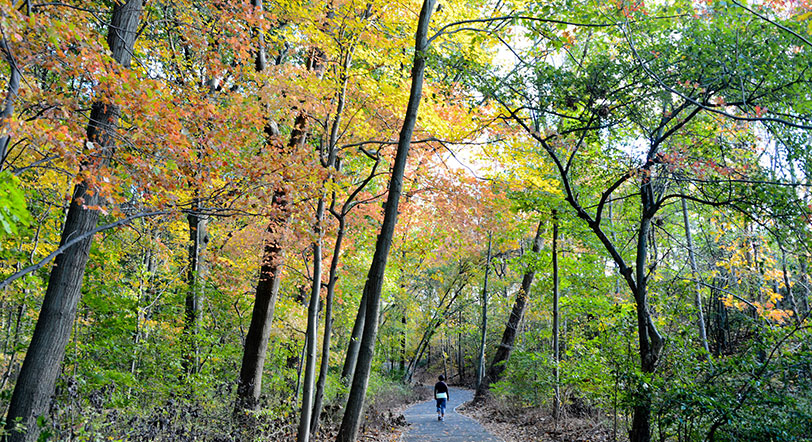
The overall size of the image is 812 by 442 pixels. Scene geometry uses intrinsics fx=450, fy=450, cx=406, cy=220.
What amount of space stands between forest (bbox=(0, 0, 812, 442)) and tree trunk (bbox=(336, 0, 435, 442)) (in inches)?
1.3

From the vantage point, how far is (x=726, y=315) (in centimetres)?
1568

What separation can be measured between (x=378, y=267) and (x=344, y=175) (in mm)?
2750

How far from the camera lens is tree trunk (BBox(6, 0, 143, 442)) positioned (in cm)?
475

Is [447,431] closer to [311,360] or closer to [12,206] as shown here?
[311,360]

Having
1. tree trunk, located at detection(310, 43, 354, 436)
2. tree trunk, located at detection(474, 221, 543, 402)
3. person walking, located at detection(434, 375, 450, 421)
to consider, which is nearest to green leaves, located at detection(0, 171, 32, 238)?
tree trunk, located at detection(310, 43, 354, 436)

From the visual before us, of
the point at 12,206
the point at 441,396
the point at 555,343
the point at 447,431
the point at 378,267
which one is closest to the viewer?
the point at 12,206

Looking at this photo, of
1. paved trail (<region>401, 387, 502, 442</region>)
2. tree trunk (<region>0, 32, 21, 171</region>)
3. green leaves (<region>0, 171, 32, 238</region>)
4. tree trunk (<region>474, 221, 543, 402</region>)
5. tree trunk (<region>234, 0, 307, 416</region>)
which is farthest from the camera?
tree trunk (<region>474, 221, 543, 402</region>)

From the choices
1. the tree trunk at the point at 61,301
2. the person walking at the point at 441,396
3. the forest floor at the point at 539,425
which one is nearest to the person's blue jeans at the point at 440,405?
the person walking at the point at 441,396

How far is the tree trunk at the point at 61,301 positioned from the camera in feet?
15.6

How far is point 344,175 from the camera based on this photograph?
8.37 metres

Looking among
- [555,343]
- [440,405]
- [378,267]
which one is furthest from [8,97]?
[440,405]

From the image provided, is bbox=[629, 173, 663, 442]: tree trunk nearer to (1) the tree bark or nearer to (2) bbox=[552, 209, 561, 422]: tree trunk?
(2) bbox=[552, 209, 561, 422]: tree trunk

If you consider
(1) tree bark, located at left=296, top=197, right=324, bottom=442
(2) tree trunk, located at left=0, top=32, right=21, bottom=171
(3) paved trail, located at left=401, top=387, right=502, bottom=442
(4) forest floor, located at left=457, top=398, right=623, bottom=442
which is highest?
(2) tree trunk, located at left=0, top=32, right=21, bottom=171

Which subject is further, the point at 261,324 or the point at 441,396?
the point at 441,396
